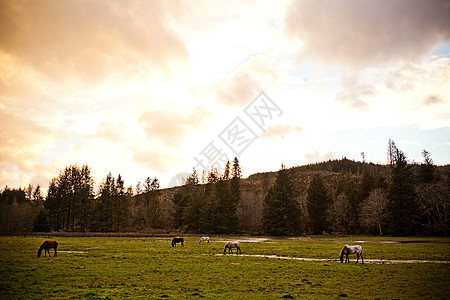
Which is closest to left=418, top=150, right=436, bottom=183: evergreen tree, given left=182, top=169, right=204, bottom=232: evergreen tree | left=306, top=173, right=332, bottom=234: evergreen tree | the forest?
the forest

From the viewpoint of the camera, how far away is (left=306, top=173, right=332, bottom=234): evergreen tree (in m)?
102

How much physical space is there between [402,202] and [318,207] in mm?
30465

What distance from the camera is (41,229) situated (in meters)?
91.2

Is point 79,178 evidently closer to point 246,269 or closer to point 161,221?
point 161,221

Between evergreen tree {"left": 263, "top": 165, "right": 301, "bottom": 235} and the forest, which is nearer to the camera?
the forest

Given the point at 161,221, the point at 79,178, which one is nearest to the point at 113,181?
the point at 79,178

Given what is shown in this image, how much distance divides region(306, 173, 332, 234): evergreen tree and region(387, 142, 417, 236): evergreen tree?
2644 cm

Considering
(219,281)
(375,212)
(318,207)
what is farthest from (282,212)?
(219,281)

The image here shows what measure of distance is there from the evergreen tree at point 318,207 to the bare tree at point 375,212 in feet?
46.9

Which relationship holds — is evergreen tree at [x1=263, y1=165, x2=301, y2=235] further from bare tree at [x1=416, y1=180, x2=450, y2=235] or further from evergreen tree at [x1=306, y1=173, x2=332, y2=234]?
bare tree at [x1=416, y1=180, x2=450, y2=235]

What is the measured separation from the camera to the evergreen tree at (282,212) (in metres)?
90.2

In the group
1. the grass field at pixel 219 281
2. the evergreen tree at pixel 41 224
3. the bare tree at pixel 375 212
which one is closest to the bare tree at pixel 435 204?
the bare tree at pixel 375 212

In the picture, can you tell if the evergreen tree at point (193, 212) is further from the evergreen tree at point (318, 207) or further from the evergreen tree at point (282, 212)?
the evergreen tree at point (318, 207)

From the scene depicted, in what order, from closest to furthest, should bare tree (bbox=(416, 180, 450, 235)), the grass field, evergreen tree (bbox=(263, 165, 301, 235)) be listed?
the grass field
bare tree (bbox=(416, 180, 450, 235))
evergreen tree (bbox=(263, 165, 301, 235))
